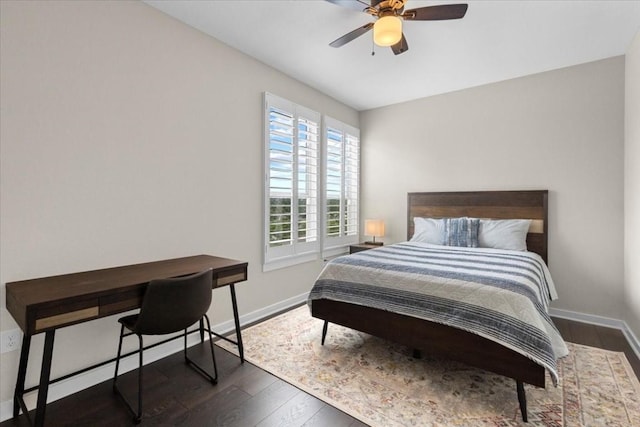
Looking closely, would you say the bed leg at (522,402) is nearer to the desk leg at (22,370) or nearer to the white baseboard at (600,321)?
the white baseboard at (600,321)

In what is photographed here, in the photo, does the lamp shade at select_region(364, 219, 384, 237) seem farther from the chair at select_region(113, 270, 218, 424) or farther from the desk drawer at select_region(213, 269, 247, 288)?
the chair at select_region(113, 270, 218, 424)

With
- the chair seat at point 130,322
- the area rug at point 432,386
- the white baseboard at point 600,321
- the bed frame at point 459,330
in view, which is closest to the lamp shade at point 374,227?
the bed frame at point 459,330

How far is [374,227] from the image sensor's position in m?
4.34

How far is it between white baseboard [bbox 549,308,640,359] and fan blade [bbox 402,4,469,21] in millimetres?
3036

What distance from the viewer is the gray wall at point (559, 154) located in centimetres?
306

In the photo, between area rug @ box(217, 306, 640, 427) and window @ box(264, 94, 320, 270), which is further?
window @ box(264, 94, 320, 270)

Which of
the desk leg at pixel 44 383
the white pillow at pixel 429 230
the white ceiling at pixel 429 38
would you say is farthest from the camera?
the white pillow at pixel 429 230

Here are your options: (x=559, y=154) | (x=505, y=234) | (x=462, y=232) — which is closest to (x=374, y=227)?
(x=462, y=232)

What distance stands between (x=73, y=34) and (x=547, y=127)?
4.35m

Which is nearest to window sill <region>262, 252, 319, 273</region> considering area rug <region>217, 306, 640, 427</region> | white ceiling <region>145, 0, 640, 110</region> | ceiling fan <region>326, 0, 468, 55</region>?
area rug <region>217, 306, 640, 427</region>

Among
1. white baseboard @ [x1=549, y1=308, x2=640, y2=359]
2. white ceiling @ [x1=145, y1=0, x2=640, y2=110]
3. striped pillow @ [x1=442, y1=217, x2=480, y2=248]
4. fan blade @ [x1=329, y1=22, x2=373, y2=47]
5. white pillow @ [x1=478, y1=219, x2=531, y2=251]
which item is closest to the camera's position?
fan blade @ [x1=329, y1=22, x2=373, y2=47]

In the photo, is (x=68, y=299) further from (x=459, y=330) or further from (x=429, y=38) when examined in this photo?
(x=429, y=38)

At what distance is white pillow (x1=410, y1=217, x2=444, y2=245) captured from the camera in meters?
Result: 3.65

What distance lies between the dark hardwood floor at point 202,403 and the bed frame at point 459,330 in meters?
0.66
